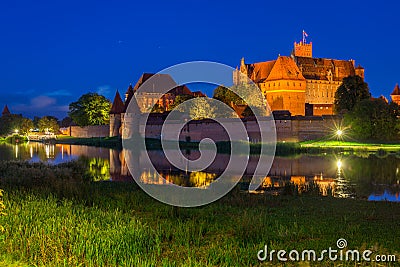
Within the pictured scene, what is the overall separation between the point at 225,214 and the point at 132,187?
184 inches

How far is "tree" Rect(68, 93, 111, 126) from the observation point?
6378 centimetres

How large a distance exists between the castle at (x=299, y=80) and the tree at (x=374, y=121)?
22183 mm

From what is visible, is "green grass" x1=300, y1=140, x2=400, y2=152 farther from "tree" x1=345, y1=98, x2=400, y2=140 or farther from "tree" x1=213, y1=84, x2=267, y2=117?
"tree" x1=213, y1=84, x2=267, y2=117

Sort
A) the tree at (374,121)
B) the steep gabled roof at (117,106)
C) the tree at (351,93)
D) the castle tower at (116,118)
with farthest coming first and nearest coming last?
1. the steep gabled roof at (117,106)
2. the castle tower at (116,118)
3. the tree at (351,93)
4. the tree at (374,121)

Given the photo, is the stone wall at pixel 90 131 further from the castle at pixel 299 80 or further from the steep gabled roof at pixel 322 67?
the steep gabled roof at pixel 322 67

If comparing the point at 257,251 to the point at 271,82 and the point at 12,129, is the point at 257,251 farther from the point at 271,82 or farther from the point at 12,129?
the point at 12,129

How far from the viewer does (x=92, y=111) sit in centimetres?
6450

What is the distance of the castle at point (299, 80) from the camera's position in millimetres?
59688

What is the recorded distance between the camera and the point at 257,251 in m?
5.18

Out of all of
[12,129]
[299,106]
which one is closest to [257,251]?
[299,106]

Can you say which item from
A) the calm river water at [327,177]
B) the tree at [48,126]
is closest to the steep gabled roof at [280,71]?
Result: the calm river water at [327,177]

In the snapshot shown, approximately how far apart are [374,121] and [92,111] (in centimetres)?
4065

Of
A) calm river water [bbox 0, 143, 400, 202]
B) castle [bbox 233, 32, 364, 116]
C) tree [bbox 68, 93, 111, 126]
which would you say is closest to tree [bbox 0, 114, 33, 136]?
tree [bbox 68, 93, 111, 126]

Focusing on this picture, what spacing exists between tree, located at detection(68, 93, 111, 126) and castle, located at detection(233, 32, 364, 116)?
19651mm
